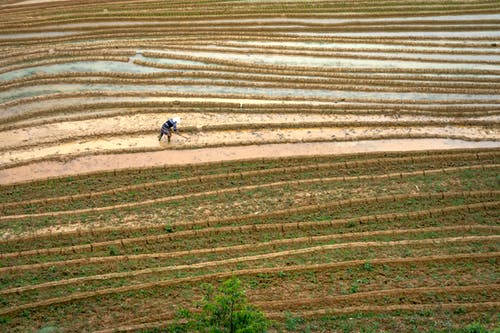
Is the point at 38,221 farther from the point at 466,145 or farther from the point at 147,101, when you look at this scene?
the point at 466,145

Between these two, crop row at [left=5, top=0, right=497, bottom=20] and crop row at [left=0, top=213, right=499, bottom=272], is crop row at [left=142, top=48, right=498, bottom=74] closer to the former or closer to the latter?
crop row at [left=5, top=0, right=497, bottom=20]

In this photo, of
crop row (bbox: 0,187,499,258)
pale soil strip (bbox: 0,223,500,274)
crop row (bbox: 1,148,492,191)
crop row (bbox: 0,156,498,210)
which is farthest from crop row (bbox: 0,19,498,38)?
pale soil strip (bbox: 0,223,500,274)

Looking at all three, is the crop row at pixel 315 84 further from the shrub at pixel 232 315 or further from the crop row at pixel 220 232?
the shrub at pixel 232 315

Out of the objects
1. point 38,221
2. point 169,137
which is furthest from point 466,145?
point 38,221

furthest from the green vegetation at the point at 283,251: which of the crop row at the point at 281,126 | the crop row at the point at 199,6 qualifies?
the crop row at the point at 199,6

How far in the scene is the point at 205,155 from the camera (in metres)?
18.7

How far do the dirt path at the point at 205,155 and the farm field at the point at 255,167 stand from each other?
0.25 ft

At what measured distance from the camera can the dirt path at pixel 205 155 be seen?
1792 centimetres

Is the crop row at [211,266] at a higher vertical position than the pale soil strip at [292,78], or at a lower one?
lower

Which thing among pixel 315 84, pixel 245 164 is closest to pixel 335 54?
pixel 315 84

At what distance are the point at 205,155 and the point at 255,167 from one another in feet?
6.38

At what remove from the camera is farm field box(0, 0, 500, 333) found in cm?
1298

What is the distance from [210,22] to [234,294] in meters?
21.7

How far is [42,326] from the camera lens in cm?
1216
